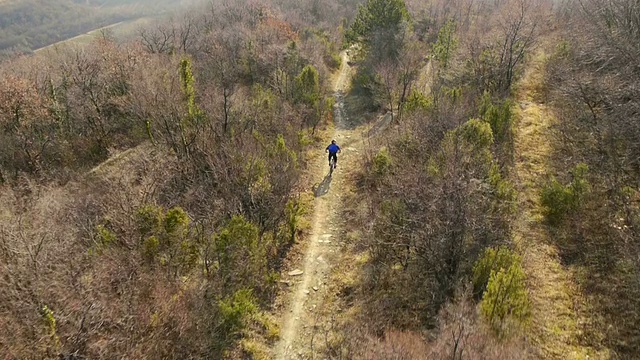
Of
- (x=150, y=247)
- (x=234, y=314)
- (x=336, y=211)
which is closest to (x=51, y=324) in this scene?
(x=150, y=247)

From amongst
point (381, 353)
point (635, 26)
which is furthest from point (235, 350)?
point (635, 26)

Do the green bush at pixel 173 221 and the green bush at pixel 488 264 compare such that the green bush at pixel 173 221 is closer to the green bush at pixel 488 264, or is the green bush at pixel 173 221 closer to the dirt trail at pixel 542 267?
the green bush at pixel 488 264

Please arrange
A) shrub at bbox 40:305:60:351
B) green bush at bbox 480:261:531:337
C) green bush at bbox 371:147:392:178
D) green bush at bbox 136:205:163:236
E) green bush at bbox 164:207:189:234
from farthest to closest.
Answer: green bush at bbox 371:147:392:178
green bush at bbox 136:205:163:236
green bush at bbox 164:207:189:234
green bush at bbox 480:261:531:337
shrub at bbox 40:305:60:351

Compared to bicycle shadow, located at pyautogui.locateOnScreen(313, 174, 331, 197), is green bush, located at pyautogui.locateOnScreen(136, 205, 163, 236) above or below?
above

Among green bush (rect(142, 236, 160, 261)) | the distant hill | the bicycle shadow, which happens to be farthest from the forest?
the distant hill

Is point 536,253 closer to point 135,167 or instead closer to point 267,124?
point 267,124

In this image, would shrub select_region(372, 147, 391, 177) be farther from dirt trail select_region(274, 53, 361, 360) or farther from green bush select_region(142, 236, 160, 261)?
green bush select_region(142, 236, 160, 261)

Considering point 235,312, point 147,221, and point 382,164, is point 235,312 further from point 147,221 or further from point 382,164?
point 382,164
